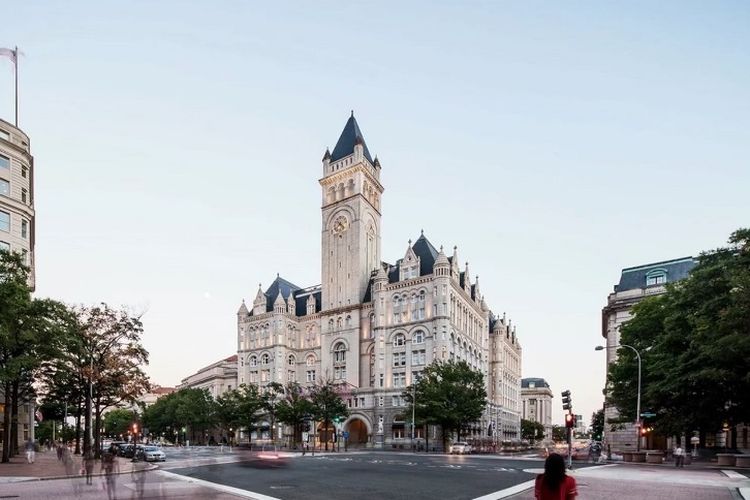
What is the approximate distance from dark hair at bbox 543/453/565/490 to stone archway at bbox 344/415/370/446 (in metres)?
83.2

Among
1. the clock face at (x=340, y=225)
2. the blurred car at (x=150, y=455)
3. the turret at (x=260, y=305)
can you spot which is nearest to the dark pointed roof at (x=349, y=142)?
the clock face at (x=340, y=225)

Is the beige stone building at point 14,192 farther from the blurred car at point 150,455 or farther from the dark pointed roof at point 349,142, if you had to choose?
the dark pointed roof at point 349,142

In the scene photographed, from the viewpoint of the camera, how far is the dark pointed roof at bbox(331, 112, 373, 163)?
98.0 m

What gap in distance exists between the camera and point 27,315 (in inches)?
1335

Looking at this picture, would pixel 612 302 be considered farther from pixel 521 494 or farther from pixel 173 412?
pixel 173 412

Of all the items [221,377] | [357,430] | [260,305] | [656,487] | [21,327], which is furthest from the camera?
[221,377]

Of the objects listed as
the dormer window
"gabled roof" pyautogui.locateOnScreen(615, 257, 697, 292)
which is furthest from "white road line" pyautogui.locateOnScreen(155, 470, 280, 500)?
the dormer window

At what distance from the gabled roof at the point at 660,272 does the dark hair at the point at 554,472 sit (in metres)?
68.4

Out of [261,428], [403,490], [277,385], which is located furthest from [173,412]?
[403,490]

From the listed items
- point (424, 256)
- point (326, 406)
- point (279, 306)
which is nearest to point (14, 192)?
point (326, 406)

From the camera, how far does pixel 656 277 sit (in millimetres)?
69062

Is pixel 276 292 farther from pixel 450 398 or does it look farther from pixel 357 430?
pixel 450 398

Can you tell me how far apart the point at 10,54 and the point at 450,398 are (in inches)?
2096

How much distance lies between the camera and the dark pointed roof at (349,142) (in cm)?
9800
